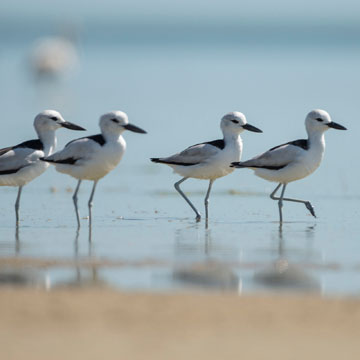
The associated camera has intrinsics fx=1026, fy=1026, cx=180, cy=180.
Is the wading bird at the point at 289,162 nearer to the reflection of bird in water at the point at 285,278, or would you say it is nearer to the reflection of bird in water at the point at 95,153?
the reflection of bird in water at the point at 95,153

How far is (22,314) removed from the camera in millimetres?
7066

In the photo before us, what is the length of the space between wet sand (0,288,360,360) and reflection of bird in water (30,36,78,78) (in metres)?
28.3

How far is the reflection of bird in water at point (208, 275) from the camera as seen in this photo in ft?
26.9

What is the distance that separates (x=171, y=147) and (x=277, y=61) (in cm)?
3807

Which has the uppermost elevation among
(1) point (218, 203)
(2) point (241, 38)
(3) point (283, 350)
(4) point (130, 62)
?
(2) point (241, 38)

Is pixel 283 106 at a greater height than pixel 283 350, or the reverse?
pixel 283 106

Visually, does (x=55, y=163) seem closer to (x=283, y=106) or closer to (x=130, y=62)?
(x=283, y=106)

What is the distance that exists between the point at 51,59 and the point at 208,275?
2784 centimetres

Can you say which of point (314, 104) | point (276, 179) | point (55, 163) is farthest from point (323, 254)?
point (314, 104)

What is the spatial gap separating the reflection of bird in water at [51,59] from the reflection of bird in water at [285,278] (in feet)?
89.3

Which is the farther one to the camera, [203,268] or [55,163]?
[55,163]

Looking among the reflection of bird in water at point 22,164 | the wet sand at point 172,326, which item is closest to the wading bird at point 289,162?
the reflection of bird in water at point 22,164

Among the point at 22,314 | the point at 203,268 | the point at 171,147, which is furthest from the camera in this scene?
the point at 171,147

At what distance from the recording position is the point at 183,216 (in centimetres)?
1248
